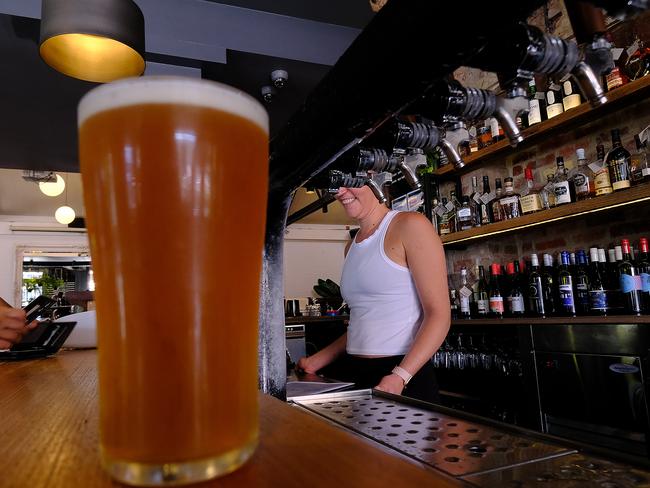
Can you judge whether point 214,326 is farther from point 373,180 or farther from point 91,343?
point 91,343

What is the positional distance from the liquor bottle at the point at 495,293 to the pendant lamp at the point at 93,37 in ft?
7.98

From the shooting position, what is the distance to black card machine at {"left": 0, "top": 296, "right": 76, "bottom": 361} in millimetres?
1150

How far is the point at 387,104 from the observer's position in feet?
1.50

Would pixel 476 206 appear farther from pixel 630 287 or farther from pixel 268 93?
pixel 268 93

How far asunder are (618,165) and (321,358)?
1.92 meters

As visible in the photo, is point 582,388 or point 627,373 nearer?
point 627,373

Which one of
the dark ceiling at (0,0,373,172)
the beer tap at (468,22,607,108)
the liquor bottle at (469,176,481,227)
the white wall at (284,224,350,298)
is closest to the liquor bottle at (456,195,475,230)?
the liquor bottle at (469,176,481,227)

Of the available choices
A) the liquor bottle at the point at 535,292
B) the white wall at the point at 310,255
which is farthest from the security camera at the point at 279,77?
the white wall at the point at 310,255

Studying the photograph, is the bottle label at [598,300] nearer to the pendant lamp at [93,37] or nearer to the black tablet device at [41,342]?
the black tablet device at [41,342]

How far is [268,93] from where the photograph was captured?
3562mm

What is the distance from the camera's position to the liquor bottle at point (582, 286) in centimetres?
264

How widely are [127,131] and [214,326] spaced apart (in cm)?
12

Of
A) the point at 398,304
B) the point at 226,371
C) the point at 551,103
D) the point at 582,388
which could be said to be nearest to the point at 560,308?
the point at 582,388

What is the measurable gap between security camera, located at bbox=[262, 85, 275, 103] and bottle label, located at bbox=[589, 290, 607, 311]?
2.54m
